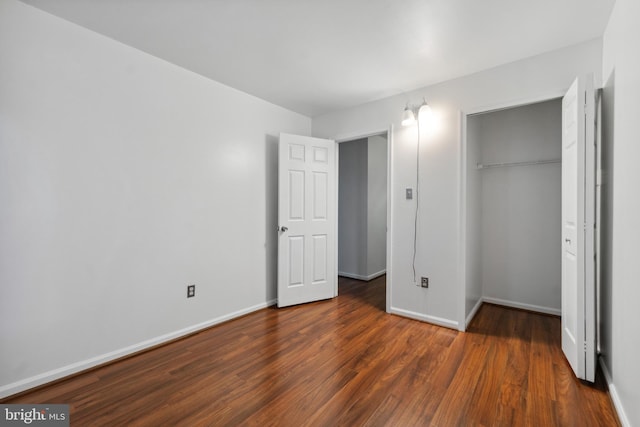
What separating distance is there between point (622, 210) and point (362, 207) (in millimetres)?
3274

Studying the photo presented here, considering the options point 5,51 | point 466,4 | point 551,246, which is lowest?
point 551,246

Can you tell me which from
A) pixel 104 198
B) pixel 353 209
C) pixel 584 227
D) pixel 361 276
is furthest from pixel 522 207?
pixel 104 198

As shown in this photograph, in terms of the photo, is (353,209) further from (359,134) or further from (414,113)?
(414,113)

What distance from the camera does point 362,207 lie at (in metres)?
4.66

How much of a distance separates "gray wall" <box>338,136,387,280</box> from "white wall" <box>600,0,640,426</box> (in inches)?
114

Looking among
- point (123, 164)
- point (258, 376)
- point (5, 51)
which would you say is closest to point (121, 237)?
point (123, 164)

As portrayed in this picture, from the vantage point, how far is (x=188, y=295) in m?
2.64

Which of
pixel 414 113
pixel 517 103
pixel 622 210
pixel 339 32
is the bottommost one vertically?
pixel 622 210

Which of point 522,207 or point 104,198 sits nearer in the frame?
point 104,198

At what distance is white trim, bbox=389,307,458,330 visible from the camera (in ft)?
9.12

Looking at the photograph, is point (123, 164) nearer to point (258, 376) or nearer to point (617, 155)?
point (258, 376)

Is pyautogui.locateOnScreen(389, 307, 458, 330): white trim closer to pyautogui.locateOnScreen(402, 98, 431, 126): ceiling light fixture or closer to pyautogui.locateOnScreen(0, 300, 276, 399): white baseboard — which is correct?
pyautogui.locateOnScreen(0, 300, 276, 399): white baseboard

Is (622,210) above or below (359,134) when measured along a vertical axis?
below

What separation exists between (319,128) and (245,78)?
1.34 m
